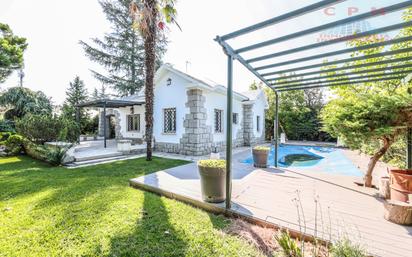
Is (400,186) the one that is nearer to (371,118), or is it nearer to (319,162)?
(371,118)

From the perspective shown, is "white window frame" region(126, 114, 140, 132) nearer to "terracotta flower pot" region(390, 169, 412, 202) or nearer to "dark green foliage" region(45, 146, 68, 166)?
"dark green foliage" region(45, 146, 68, 166)

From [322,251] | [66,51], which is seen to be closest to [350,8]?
[322,251]

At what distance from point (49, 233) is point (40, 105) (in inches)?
903

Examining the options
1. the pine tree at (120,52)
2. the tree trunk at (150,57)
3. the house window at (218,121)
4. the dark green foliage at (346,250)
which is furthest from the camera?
the pine tree at (120,52)

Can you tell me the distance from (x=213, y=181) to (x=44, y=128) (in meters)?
11.5

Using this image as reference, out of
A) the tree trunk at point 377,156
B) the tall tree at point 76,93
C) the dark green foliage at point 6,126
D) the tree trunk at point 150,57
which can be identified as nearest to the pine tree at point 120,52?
the tall tree at point 76,93

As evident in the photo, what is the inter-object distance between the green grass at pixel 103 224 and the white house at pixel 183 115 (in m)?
5.77

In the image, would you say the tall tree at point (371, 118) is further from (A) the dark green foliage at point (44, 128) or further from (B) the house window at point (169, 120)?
(A) the dark green foliage at point (44, 128)

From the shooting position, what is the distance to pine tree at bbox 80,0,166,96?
22783mm

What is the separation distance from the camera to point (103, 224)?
347 centimetres

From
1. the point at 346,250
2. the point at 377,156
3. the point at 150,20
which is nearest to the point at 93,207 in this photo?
the point at 346,250

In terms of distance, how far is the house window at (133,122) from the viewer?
1411cm

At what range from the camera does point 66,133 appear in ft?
35.4

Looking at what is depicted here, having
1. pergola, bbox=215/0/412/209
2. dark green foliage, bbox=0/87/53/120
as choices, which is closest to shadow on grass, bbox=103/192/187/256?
pergola, bbox=215/0/412/209
